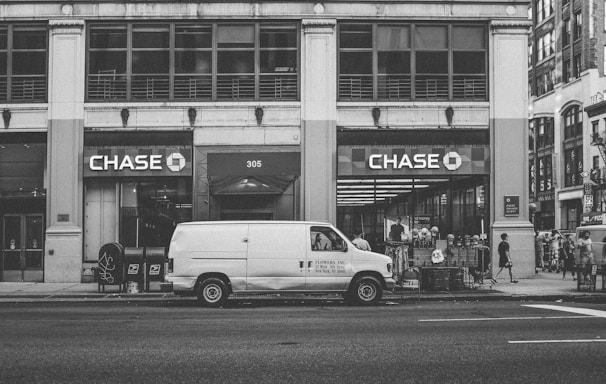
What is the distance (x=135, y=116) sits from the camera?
83.7 ft

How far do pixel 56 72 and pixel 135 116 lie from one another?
2988mm

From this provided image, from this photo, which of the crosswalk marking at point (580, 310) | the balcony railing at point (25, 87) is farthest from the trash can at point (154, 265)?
the crosswalk marking at point (580, 310)

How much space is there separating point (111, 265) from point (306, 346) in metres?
12.0

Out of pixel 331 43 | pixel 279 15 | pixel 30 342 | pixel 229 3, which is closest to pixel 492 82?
pixel 331 43

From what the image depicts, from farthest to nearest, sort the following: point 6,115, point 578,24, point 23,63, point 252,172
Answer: point 578,24 → point 23,63 → point 6,115 → point 252,172

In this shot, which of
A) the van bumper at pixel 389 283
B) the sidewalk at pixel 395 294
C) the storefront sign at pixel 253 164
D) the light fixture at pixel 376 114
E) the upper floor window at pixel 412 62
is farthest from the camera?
the upper floor window at pixel 412 62

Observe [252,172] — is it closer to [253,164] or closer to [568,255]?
[253,164]

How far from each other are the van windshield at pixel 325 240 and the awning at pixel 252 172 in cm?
717

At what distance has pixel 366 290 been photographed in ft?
58.6

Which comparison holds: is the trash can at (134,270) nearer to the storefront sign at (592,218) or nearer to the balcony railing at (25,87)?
the balcony railing at (25,87)

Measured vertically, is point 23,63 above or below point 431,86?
above

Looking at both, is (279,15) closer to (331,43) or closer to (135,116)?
(331,43)

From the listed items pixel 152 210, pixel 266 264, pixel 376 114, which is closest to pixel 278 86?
pixel 376 114

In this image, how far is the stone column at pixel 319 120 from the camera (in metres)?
25.4
